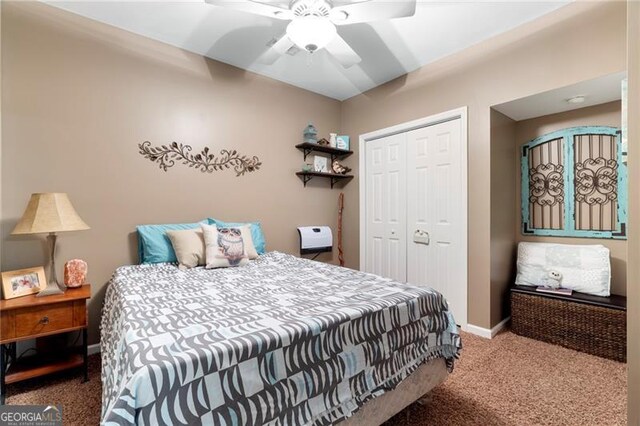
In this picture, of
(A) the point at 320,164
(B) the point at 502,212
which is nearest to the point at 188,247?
(A) the point at 320,164

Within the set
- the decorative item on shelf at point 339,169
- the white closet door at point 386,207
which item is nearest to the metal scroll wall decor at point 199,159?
the decorative item on shelf at point 339,169

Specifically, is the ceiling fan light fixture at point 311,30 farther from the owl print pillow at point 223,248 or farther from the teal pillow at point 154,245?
the teal pillow at point 154,245

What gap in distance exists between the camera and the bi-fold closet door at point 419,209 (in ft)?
9.64

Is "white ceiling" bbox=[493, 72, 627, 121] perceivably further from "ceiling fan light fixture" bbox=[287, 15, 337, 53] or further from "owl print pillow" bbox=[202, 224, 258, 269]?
"owl print pillow" bbox=[202, 224, 258, 269]

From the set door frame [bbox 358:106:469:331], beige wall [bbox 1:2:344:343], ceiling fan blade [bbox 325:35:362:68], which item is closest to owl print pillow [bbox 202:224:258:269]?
beige wall [bbox 1:2:344:343]

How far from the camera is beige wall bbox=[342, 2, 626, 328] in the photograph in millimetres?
2133

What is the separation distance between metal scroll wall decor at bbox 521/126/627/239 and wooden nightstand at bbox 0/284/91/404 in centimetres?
395

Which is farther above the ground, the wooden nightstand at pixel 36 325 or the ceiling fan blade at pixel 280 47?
the ceiling fan blade at pixel 280 47

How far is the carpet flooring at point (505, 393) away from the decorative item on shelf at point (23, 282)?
61cm

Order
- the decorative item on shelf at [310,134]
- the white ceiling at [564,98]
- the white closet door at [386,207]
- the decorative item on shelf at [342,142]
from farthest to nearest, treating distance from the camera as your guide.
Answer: the decorative item on shelf at [342,142] → the decorative item on shelf at [310,134] → the white closet door at [386,207] → the white ceiling at [564,98]

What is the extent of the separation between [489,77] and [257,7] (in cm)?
213

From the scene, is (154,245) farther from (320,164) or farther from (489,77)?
(489,77)

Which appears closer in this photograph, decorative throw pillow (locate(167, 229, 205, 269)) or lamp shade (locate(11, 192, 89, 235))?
lamp shade (locate(11, 192, 89, 235))

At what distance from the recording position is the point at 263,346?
1.05 metres
